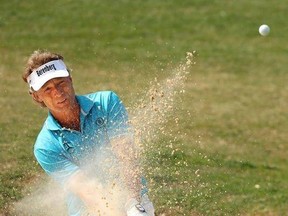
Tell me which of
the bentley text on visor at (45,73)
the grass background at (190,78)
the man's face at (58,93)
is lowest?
the grass background at (190,78)

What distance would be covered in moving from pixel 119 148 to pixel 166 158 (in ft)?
11.1

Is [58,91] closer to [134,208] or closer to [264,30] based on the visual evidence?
[134,208]

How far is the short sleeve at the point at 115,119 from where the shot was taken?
4859mm

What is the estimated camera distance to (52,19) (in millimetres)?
15234

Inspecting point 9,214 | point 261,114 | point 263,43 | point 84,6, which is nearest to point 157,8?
point 84,6

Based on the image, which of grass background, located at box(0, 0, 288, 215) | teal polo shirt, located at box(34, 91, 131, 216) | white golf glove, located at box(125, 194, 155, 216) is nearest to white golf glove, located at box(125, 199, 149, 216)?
white golf glove, located at box(125, 194, 155, 216)

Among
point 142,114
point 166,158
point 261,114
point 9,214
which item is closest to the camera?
point 142,114

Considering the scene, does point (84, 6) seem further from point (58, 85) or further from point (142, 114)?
point (58, 85)

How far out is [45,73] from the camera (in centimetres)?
469

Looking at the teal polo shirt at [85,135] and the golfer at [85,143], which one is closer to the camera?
the golfer at [85,143]

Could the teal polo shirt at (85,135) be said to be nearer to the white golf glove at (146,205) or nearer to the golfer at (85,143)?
the golfer at (85,143)

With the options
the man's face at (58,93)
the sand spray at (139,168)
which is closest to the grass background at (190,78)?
the sand spray at (139,168)

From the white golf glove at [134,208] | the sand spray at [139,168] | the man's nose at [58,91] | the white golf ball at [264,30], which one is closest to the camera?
the white golf glove at [134,208]

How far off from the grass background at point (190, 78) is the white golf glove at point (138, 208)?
2249mm
